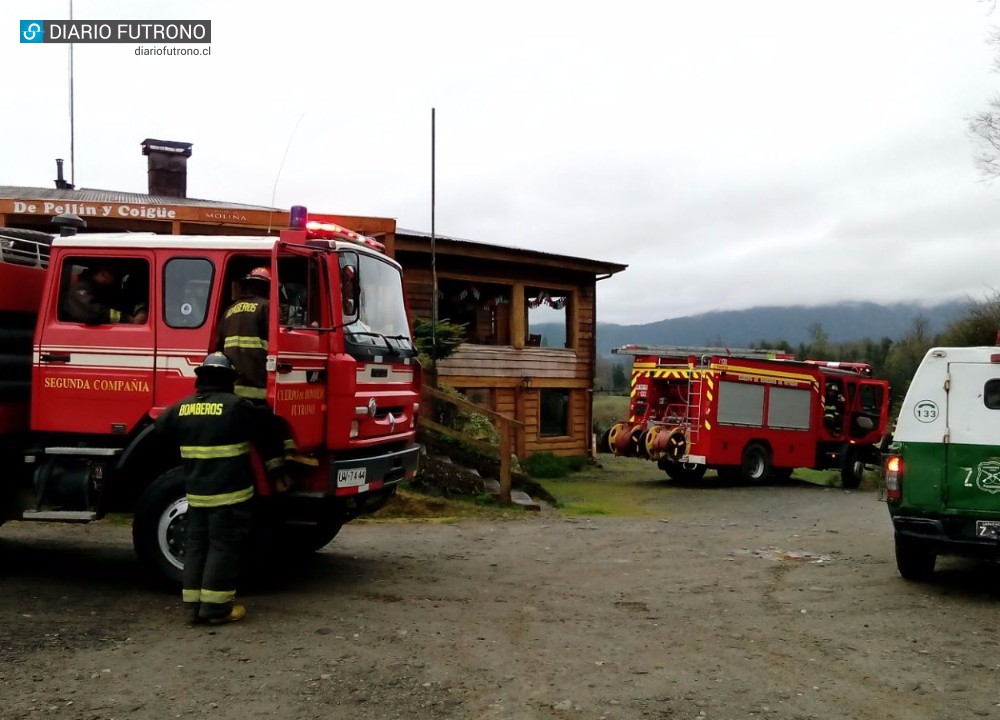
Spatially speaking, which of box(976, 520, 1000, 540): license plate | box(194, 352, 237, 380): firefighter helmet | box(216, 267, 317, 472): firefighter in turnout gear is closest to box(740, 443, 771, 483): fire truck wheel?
box(976, 520, 1000, 540): license plate

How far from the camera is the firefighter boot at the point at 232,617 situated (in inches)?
251

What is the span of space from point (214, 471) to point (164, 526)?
930 millimetres

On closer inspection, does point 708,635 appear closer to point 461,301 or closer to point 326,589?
point 326,589

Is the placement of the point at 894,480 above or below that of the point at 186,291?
below

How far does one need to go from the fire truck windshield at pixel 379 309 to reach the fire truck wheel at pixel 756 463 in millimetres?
12848

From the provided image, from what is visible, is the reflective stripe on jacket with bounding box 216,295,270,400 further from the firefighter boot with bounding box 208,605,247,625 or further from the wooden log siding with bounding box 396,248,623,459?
the wooden log siding with bounding box 396,248,623,459

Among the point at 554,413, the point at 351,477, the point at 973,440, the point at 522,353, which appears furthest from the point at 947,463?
the point at 554,413

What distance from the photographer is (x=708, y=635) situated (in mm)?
6406

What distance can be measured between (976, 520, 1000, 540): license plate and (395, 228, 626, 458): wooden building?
41.2 feet

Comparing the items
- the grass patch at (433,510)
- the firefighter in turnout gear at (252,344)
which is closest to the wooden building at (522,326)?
the grass patch at (433,510)

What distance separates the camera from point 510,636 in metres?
6.29

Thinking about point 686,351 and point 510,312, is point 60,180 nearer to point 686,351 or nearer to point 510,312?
point 510,312

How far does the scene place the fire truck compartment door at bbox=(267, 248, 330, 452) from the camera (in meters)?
6.81

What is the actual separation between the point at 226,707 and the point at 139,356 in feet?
10.7
